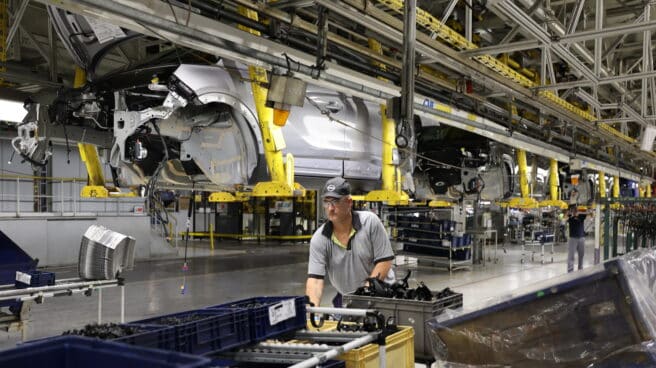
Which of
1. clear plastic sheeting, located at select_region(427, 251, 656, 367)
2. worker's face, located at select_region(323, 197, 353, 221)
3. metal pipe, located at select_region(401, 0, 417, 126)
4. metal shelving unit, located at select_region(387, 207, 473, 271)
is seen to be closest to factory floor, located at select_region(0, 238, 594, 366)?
metal shelving unit, located at select_region(387, 207, 473, 271)

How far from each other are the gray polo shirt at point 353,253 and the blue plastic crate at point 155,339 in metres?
1.79

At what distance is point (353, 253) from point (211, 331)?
1745 mm

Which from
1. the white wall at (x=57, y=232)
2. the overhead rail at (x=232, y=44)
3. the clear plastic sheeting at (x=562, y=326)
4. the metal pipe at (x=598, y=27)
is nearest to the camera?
the clear plastic sheeting at (x=562, y=326)

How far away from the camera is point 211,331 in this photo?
6.35 feet

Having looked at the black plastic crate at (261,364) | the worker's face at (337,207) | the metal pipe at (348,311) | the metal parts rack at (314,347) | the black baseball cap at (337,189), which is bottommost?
the black plastic crate at (261,364)

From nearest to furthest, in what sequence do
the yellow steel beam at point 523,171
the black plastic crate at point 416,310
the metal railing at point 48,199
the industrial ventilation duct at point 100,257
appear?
the black plastic crate at point 416,310
the industrial ventilation duct at point 100,257
the yellow steel beam at point 523,171
the metal railing at point 48,199

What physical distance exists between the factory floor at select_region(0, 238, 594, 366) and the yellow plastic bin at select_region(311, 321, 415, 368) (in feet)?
6.51

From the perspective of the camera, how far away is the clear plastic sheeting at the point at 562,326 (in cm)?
218

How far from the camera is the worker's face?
3.54m

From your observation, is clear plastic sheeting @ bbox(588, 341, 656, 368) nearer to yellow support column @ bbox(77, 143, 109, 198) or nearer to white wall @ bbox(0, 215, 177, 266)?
yellow support column @ bbox(77, 143, 109, 198)

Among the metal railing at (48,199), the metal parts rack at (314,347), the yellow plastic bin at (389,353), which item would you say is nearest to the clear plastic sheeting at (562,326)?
the yellow plastic bin at (389,353)


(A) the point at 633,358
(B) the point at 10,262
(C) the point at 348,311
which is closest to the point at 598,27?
(A) the point at 633,358

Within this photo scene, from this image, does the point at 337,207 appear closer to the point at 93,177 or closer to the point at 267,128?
the point at 267,128

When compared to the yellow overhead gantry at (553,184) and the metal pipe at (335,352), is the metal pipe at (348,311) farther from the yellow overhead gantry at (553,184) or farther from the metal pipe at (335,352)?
the yellow overhead gantry at (553,184)
